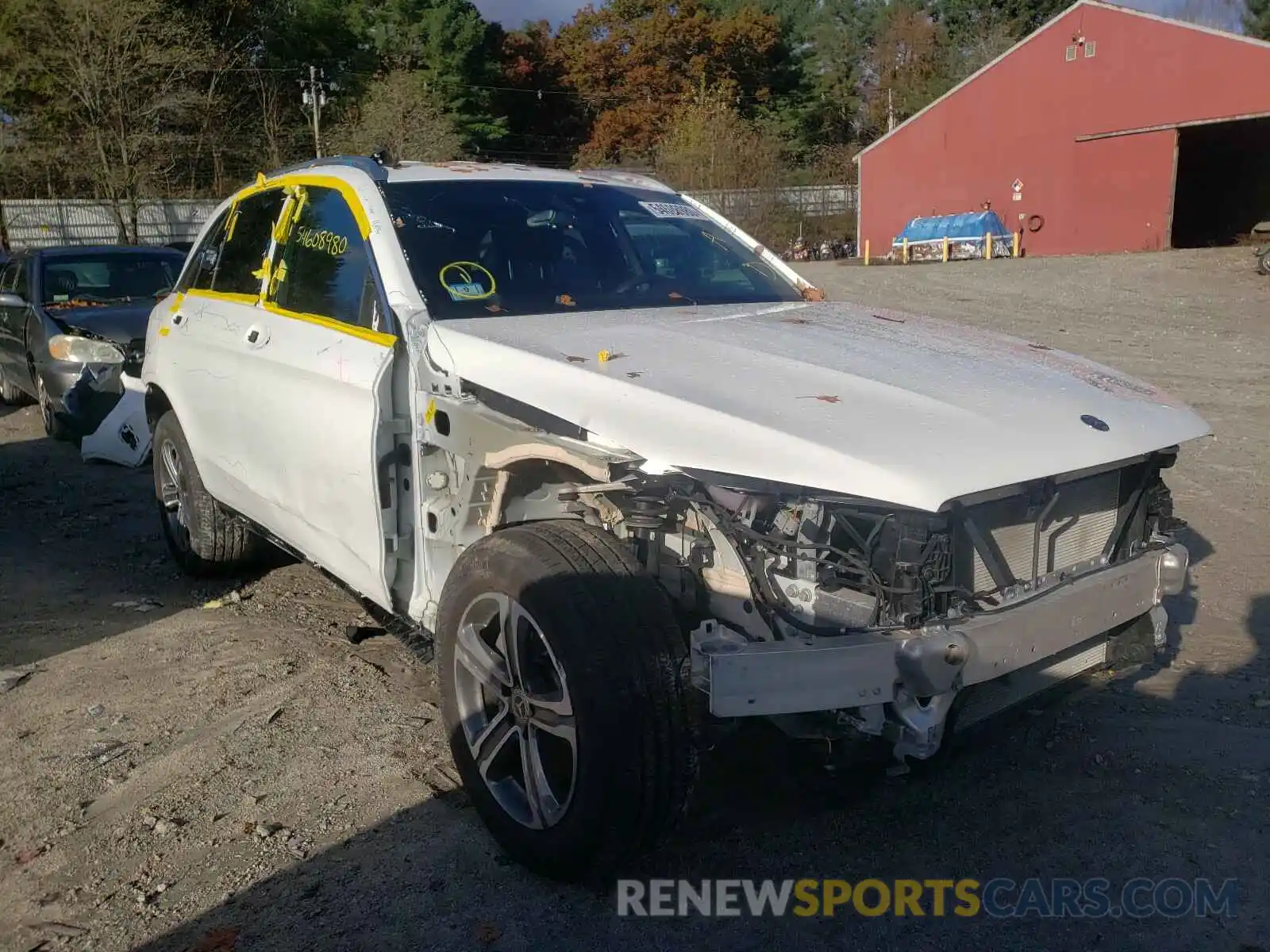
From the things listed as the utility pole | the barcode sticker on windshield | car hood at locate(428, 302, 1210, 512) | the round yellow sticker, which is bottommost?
car hood at locate(428, 302, 1210, 512)

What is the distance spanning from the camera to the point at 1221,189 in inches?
A: 1368

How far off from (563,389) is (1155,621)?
196 centimetres

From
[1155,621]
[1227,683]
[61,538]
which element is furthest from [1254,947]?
[61,538]

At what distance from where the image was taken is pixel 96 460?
862 centimetres

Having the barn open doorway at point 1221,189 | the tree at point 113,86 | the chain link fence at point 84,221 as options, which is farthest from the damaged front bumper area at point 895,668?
the barn open doorway at point 1221,189

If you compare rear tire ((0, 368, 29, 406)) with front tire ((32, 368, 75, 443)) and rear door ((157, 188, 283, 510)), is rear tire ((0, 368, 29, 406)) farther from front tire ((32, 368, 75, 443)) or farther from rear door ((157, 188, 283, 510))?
rear door ((157, 188, 283, 510))

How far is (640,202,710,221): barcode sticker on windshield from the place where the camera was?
4.56 metres

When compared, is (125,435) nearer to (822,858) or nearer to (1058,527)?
(822,858)

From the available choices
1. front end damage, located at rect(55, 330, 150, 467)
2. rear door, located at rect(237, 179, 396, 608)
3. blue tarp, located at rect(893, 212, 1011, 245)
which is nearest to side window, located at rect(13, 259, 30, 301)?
front end damage, located at rect(55, 330, 150, 467)

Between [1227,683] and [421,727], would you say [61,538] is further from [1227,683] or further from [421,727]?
[1227,683]

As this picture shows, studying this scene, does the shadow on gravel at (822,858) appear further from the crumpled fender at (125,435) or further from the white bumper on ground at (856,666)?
the crumpled fender at (125,435)

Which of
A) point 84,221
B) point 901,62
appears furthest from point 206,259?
point 901,62

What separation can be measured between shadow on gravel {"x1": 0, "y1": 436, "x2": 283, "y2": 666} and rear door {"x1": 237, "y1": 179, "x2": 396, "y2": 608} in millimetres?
1234

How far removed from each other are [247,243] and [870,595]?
3497mm
